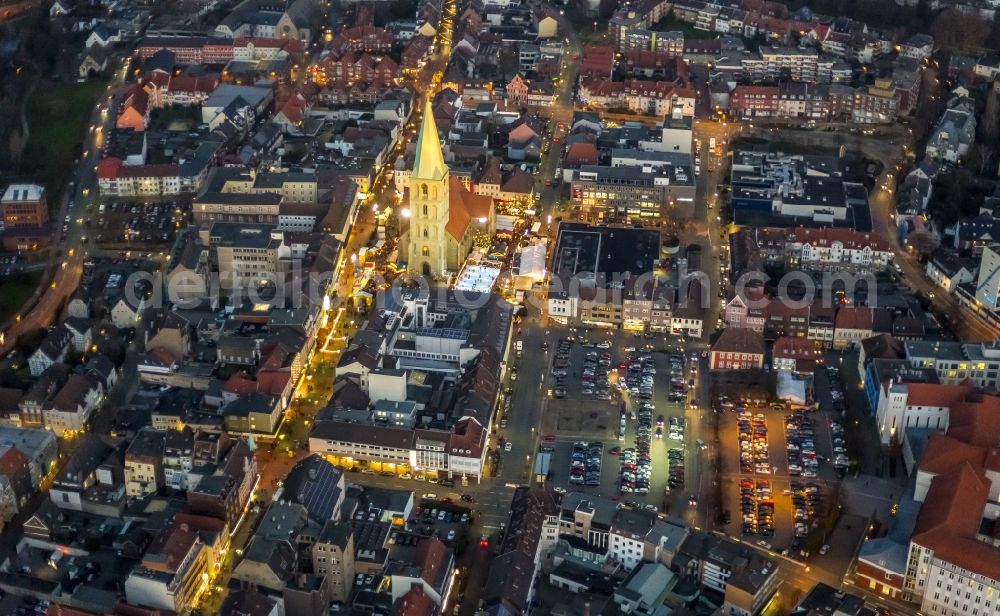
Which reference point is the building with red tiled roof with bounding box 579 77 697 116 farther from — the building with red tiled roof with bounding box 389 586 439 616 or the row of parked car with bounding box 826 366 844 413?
the building with red tiled roof with bounding box 389 586 439 616

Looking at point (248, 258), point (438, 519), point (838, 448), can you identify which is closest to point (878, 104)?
point (838, 448)

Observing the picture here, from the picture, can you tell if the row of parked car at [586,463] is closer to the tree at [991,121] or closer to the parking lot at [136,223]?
the parking lot at [136,223]

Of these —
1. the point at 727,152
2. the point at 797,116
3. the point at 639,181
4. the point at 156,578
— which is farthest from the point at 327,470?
the point at 797,116

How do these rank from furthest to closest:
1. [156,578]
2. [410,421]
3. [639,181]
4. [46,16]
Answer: [46,16], [639,181], [410,421], [156,578]

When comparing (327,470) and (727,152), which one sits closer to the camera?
(327,470)

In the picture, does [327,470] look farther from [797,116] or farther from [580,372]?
[797,116]

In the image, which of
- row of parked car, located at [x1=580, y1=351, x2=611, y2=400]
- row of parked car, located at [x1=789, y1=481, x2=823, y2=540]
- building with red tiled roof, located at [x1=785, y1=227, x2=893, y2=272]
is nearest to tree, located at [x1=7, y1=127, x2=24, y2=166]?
row of parked car, located at [x1=580, y1=351, x2=611, y2=400]

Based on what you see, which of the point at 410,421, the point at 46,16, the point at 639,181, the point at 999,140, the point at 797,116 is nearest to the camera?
the point at 410,421
